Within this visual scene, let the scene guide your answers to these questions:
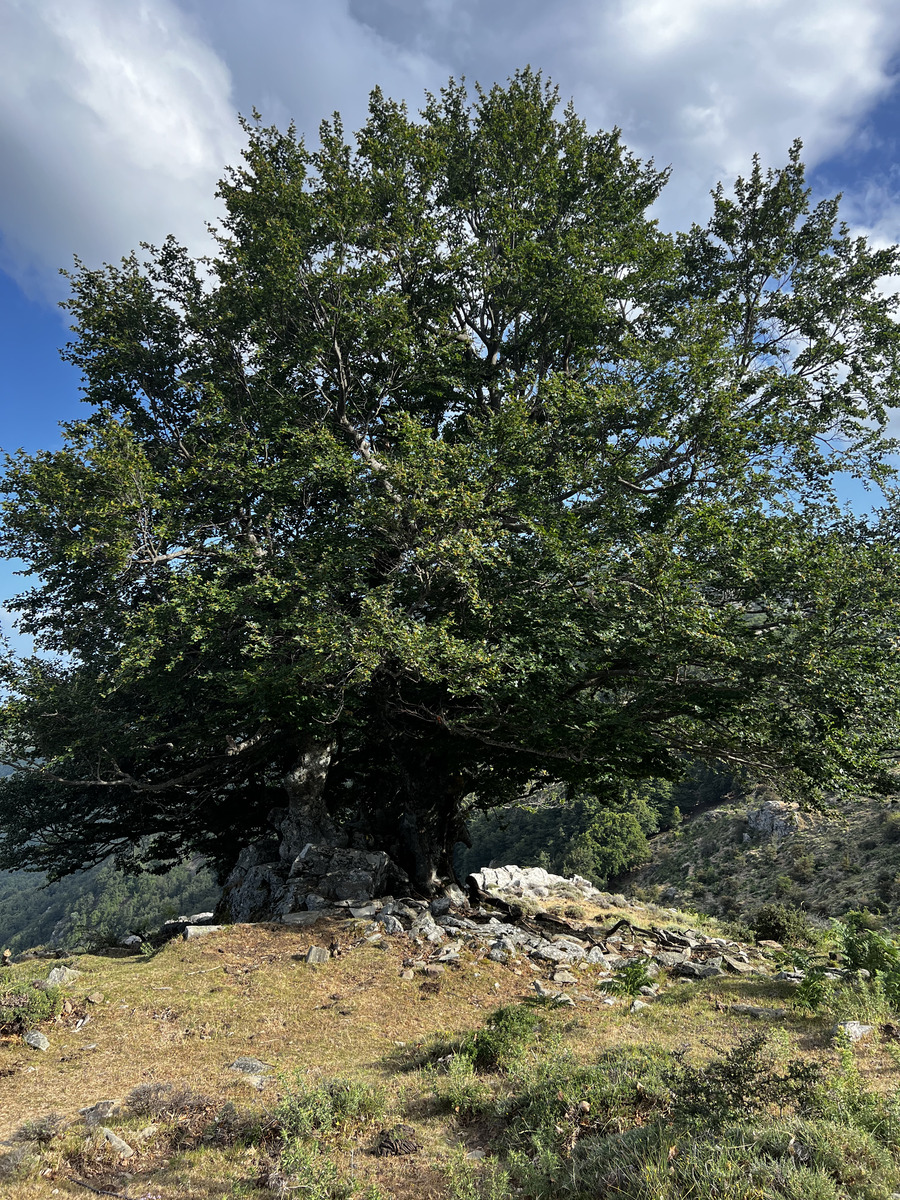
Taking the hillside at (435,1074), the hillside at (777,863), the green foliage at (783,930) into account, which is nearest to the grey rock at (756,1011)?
the hillside at (435,1074)

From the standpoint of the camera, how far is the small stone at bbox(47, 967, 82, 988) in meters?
10.4

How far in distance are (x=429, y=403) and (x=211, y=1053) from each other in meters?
16.0

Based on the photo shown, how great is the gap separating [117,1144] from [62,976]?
20.0 feet

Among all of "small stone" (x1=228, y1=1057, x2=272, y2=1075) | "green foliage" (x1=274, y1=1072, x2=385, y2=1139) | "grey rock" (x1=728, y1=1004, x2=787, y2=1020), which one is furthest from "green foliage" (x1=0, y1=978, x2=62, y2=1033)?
"grey rock" (x1=728, y1=1004, x2=787, y2=1020)

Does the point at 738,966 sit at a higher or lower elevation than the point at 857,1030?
lower

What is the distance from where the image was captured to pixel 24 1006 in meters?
9.00

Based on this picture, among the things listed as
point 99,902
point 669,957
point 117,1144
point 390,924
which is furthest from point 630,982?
point 99,902

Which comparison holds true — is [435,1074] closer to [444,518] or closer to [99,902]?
[444,518]

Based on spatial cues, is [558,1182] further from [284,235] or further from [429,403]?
[429,403]

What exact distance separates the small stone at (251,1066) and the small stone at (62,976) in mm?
4163

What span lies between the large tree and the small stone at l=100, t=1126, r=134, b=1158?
21.6 ft

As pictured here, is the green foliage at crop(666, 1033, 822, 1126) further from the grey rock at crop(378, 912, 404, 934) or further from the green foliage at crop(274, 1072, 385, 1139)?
the grey rock at crop(378, 912, 404, 934)

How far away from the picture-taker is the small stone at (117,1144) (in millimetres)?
5807

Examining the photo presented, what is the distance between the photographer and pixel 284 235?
13.5 m
